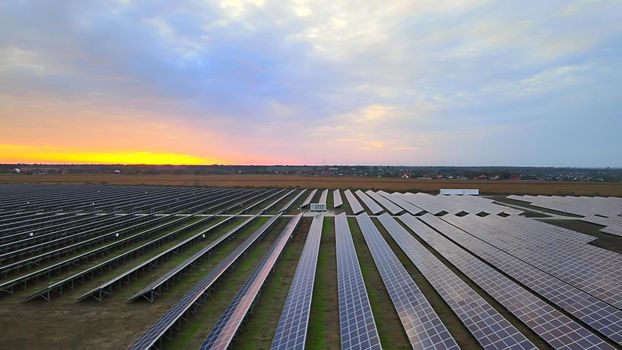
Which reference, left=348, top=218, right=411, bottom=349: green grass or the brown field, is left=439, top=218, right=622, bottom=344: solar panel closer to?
left=348, top=218, right=411, bottom=349: green grass

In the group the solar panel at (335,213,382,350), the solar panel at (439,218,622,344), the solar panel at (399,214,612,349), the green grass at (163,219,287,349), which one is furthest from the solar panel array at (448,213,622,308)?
the green grass at (163,219,287,349)

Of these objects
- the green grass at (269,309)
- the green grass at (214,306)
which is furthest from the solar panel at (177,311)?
the green grass at (269,309)

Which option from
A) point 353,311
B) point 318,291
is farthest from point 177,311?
point 318,291

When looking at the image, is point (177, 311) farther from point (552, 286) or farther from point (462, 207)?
point (462, 207)

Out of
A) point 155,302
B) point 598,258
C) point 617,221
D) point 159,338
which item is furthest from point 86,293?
point 617,221

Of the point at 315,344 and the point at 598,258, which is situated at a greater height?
the point at 598,258

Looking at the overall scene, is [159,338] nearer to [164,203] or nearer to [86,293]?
[86,293]
